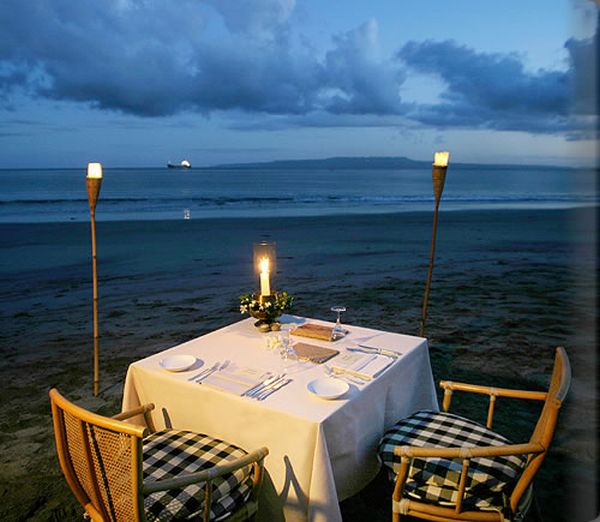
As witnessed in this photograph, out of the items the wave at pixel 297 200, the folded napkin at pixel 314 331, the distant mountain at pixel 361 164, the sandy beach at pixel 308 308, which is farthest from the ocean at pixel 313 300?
the distant mountain at pixel 361 164

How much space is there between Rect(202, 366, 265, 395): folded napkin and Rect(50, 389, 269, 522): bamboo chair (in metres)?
0.24

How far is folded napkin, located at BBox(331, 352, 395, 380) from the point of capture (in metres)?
2.37

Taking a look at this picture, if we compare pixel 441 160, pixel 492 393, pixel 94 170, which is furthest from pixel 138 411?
pixel 441 160

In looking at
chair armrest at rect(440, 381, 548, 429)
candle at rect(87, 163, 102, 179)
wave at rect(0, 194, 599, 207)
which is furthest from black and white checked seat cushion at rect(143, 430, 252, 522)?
wave at rect(0, 194, 599, 207)

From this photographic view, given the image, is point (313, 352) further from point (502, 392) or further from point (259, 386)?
point (502, 392)

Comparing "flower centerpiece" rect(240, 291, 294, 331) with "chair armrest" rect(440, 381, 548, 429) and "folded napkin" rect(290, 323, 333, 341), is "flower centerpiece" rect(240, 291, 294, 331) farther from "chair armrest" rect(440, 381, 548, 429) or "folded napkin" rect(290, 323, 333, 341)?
"chair armrest" rect(440, 381, 548, 429)

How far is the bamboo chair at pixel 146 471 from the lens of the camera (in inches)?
61.1

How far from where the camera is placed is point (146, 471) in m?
1.92

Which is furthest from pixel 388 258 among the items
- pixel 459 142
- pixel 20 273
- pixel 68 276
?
pixel 459 142

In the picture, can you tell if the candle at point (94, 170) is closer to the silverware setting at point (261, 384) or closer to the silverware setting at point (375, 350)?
the silverware setting at point (261, 384)

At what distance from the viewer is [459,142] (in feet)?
136

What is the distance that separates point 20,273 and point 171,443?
7.00 metres

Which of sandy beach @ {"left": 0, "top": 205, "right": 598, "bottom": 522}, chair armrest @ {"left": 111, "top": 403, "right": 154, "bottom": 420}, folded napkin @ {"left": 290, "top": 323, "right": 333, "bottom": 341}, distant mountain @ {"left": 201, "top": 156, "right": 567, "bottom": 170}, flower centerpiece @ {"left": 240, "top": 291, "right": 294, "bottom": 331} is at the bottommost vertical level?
sandy beach @ {"left": 0, "top": 205, "right": 598, "bottom": 522}

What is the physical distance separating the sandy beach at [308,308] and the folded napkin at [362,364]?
0.73m
